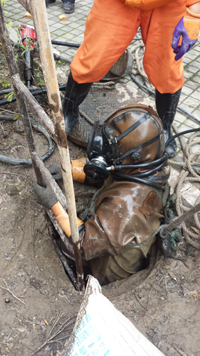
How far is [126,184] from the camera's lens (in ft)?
6.88

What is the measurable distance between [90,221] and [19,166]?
1192mm

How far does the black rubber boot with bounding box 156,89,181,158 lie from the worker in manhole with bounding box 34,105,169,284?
0.97 metres

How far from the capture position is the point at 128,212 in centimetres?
198

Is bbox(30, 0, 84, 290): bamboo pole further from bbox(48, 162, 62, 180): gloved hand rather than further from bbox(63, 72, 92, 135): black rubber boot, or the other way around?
bbox(63, 72, 92, 135): black rubber boot

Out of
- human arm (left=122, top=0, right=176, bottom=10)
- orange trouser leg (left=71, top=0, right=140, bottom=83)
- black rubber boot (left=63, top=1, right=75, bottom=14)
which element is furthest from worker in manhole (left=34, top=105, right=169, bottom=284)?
black rubber boot (left=63, top=1, right=75, bottom=14)

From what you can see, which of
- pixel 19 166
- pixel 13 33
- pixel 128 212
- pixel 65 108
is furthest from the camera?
pixel 13 33

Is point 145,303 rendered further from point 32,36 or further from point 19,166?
point 32,36

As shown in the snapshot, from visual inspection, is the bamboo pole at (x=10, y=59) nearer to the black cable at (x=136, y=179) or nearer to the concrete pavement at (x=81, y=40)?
the black cable at (x=136, y=179)

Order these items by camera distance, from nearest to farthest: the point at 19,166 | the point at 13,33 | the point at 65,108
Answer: the point at 19,166, the point at 65,108, the point at 13,33

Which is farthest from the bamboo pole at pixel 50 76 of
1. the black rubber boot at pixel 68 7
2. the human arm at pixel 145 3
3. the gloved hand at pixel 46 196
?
the black rubber boot at pixel 68 7

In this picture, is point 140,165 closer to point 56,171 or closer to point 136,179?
point 136,179

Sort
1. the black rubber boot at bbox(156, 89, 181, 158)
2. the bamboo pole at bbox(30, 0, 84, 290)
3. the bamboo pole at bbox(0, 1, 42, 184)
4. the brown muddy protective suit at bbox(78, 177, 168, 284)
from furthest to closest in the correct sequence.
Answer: the black rubber boot at bbox(156, 89, 181, 158) → the brown muddy protective suit at bbox(78, 177, 168, 284) → the bamboo pole at bbox(0, 1, 42, 184) → the bamboo pole at bbox(30, 0, 84, 290)

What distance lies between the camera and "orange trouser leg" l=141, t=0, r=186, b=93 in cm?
230

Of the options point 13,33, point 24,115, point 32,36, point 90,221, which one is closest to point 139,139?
point 90,221
